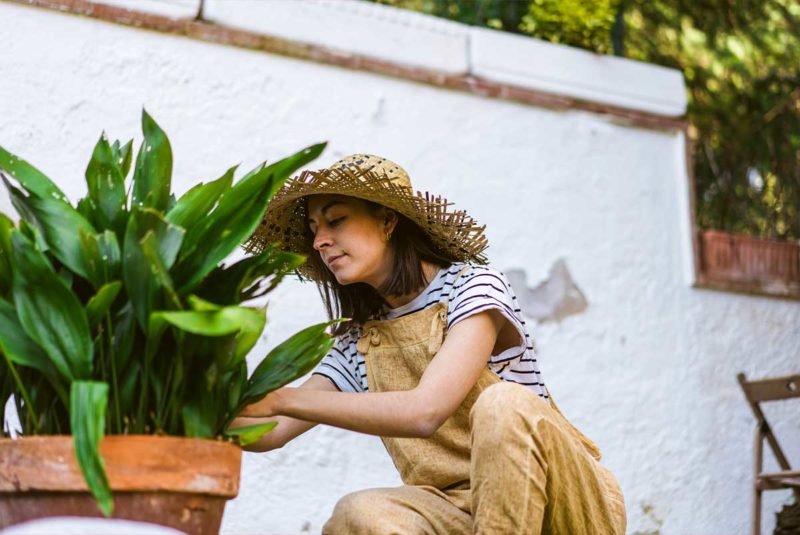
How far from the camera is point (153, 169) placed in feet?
6.85

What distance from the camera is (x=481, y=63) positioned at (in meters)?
4.75

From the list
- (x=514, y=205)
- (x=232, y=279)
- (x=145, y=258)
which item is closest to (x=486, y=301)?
(x=232, y=279)

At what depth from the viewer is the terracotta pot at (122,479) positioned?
5.93ft

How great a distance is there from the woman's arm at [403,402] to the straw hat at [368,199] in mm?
374

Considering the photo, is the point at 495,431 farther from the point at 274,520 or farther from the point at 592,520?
the point at 274,520

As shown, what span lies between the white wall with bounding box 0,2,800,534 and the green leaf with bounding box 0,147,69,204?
1.77 meters

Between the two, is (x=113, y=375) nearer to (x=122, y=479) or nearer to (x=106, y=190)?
(x=122, y=479)

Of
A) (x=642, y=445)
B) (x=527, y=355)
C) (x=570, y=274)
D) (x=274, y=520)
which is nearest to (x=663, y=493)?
(x=642, y=445)

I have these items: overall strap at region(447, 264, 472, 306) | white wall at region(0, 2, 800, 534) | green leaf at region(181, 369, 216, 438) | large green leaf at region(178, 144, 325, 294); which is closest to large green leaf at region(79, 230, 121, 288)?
large green leaf at region(178, 144, 325, 294)

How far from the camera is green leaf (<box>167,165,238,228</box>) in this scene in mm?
2018

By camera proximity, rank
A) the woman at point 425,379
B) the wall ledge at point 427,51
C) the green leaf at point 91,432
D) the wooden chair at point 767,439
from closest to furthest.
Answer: the green leaf at point 91,432
the woman at point 425,379
the wall ledge at point 427,51
the wooden chair at point 767,439

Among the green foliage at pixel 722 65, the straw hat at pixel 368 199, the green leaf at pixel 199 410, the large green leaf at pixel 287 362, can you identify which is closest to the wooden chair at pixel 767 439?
the green foliage at pixel 722 65

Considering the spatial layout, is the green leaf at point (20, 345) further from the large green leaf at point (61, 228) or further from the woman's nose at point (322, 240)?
the woman's nose at point (322, 240)

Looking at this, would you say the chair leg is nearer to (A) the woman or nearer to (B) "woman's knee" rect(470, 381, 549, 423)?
(A) the woman
